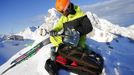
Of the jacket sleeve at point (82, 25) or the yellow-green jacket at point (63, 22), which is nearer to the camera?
the jacket sleeve at point (82, 25)

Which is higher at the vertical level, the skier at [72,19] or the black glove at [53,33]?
the skier at [72,19]

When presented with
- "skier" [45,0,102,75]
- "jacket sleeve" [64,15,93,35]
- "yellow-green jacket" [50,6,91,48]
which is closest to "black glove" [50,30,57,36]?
"skier" [45,0,102,75]

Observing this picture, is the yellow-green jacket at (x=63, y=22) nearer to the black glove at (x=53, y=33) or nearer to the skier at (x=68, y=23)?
the skier at (x=68, y=23)

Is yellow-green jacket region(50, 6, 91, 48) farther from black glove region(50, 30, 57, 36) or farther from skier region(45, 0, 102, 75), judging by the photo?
A: black glove region(50, 30, 57, 36)

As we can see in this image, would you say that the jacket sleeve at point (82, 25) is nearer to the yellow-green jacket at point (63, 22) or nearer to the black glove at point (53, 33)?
the yellow-green jacket at point (63, 22)

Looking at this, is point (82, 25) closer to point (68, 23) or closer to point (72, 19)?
point (72, 19)

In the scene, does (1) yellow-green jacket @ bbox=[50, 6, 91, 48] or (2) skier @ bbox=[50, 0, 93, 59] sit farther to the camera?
(1) yellow-green jacket @ bbox=[50, 6, 91, 48]

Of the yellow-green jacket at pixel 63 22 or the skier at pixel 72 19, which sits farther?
the yellow-green jacket at pixel 63 22

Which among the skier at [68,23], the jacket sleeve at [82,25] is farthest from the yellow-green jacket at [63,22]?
the jacket sleeve at [82,25]

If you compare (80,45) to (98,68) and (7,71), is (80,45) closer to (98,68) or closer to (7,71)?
(98,68)

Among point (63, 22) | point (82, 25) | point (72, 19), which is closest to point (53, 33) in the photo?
point (63, 22)

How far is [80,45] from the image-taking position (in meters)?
13.4

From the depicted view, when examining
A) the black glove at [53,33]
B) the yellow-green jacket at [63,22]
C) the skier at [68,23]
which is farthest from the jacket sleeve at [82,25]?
the black glove at [53,33]

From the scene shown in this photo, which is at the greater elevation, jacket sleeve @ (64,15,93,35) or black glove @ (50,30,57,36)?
jacket sleeve @ (64,15,93,35)
